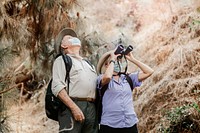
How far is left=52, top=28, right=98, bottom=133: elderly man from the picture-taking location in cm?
311

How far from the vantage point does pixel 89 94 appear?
127 inches

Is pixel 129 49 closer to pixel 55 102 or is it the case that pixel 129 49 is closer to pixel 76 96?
pixel 76 96

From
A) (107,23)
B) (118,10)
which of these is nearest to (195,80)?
(107,23)

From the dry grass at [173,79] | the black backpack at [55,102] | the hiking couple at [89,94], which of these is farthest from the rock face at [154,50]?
the hiking couple at [89,94]

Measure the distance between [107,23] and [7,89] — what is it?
451cm

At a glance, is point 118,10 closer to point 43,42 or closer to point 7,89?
point 43,42

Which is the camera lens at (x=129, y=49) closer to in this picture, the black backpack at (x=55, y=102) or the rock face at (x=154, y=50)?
the black backpack at (x=55, y=102)

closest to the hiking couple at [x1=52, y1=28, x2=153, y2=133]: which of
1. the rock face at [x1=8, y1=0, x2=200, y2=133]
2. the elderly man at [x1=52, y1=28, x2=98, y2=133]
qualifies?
the elderly man at [x1=52, y1=28, x2=98, y2=133]

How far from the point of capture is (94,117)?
3279 mm

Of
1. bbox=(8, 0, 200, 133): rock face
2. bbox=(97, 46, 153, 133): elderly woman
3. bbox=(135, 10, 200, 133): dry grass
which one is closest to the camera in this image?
bbox=(97, 46, 153, 133): elderly woman

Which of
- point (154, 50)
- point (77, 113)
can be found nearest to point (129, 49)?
point (77, 113)

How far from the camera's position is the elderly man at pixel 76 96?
311cm

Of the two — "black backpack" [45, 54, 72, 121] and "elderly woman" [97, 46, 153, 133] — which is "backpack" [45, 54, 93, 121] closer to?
"black backpack" [45, 54, 72, 121]

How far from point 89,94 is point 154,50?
338 cm
